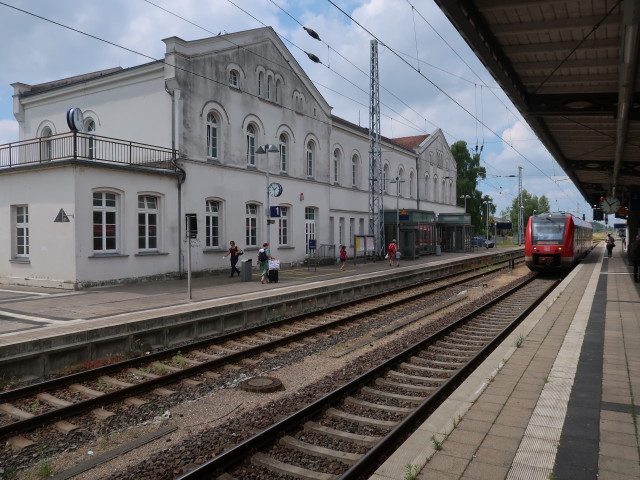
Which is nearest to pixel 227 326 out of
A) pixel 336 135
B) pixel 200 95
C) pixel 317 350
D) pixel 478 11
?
pixel 317 350

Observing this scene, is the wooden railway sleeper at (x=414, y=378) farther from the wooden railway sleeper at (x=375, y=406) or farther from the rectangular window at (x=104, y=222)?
the rectangular window at (x=104, y=222)

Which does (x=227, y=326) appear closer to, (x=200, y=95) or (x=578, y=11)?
(x=578, y=11)

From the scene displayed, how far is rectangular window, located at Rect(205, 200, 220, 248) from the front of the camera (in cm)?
2183

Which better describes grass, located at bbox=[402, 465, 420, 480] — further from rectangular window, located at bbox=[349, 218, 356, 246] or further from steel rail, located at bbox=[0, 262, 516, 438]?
rectangular window, located at bbox=[349, 218, 356, 246]

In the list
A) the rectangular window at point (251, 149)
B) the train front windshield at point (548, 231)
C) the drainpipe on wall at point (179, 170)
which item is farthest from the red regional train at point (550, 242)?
the drainpipe on wall at point (179, 170)

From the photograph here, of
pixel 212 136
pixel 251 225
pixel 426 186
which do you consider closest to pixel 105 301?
pixel 212 136

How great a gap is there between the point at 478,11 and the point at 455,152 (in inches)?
2473

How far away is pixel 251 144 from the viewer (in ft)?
80.7

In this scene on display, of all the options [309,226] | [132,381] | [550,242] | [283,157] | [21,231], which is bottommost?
[132,381]

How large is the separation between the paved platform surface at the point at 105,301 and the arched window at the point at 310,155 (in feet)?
35.0

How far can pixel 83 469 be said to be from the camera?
15.3 ft

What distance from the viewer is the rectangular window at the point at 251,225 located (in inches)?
950

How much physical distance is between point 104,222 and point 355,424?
14362 millimetres

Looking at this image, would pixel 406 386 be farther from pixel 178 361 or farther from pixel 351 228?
pixel 351 228
